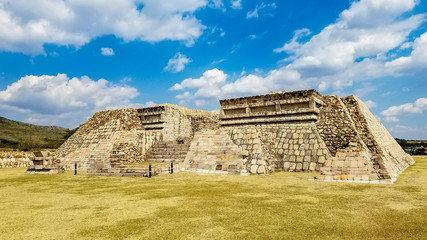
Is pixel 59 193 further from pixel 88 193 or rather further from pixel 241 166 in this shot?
pixel 241 166

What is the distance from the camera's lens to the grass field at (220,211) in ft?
13.1

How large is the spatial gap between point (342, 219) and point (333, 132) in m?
8.06

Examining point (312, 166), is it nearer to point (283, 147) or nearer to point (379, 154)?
point (283, 147)

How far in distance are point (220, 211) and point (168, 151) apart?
32.7 feet

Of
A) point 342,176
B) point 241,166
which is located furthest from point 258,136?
point 342,176

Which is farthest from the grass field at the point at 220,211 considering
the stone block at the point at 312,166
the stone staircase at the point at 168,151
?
the stone staircase at the point at 168,151

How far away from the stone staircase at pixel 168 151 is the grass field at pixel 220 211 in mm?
5791

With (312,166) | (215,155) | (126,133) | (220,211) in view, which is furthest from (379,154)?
(126,133)

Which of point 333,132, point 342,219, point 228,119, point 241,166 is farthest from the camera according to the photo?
point 228,119

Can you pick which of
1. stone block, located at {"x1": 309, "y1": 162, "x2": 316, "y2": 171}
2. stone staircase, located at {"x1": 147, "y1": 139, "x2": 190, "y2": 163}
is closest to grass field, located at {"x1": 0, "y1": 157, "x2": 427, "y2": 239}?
stone block, located at {"x1": 309, "y1": 162, "x2": 316, "y2": 171}

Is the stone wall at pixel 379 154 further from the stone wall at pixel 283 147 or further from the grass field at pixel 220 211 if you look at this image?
the stone wall at pixel 283 147

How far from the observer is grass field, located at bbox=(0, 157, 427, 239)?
157 inches

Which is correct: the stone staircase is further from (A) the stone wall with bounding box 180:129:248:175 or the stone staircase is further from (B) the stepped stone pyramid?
(A) the stone wall with bounding box 180:129:248:175

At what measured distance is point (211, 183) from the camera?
341 inches
